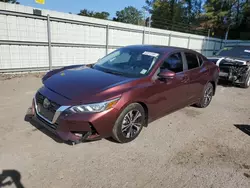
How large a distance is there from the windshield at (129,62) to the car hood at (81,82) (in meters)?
0.26

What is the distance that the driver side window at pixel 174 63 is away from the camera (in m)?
3.54

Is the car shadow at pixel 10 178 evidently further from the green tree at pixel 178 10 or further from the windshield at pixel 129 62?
the green tree at pixel 178 10

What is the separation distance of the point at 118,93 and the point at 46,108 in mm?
1094

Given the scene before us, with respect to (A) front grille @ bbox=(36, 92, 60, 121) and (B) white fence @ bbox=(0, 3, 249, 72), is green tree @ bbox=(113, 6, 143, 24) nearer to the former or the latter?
(B) white fence @ bbox=(0, 3, 249, 72)

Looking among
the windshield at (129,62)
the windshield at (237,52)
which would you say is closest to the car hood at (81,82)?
the windshield at (129,62)

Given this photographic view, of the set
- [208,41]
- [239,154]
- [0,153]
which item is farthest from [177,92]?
[208,41]

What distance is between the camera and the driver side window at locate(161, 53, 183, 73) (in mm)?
3536

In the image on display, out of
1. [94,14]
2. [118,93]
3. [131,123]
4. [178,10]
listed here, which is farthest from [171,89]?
[94,14]

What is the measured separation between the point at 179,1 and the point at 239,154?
42.0m

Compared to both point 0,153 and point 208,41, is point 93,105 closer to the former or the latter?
point 0,153

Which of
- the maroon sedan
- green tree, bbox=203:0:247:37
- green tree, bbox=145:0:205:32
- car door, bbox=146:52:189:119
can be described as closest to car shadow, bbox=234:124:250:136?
the maroon sedan

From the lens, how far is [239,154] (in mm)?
2977

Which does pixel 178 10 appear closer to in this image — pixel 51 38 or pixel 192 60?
pixel 51 38

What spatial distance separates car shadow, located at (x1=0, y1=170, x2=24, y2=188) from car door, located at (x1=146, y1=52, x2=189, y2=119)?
2.15 m
